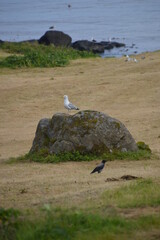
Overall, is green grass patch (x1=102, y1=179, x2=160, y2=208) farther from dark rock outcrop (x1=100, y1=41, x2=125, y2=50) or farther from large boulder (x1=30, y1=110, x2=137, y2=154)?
dark rock outcrop (x1=100, y1=41, x2=125, y2=50)

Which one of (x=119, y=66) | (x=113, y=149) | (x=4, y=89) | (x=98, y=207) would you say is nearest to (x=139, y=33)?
(x=119, y=66)

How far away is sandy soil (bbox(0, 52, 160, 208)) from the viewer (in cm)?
947

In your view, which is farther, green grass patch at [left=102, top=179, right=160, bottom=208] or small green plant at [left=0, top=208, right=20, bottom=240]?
green grass patch at [left=102, top=179, right=160, bottom=208]

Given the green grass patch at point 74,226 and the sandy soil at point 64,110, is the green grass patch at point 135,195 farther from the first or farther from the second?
the green grass patch at point 74,226

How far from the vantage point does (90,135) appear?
12.5 metres

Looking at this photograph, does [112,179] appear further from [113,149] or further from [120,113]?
[120,113]

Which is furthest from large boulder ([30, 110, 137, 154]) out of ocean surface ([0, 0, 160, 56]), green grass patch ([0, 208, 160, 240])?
ocean surface ([0, 0, 160, 56])

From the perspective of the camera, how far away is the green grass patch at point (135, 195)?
774cm

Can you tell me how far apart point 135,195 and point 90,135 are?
4.24 metres

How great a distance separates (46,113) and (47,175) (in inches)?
384

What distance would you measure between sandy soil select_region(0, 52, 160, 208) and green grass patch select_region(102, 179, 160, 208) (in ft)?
1.02

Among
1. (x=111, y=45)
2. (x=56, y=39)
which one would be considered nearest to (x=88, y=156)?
(x=56, y=39)

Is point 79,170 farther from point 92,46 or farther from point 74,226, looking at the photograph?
point 92,46

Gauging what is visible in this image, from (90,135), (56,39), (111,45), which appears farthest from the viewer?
(111,45)
